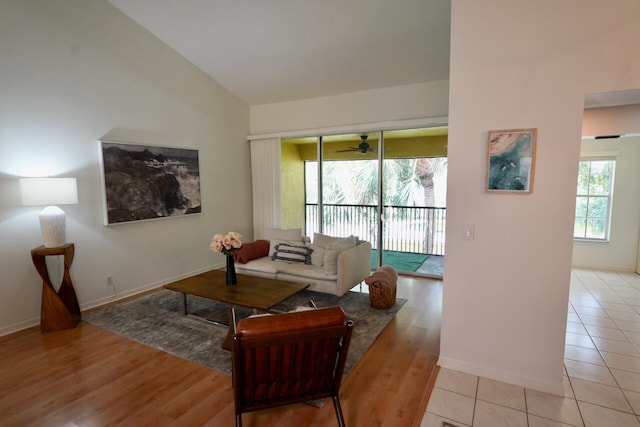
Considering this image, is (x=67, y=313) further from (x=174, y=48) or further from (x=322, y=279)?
(x=174, y=48)

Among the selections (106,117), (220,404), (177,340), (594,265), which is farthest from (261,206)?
(594,265)

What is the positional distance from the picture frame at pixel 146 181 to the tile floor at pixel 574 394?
12.9ft

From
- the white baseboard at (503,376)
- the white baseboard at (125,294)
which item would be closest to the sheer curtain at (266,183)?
the white baseboard at (125,294)

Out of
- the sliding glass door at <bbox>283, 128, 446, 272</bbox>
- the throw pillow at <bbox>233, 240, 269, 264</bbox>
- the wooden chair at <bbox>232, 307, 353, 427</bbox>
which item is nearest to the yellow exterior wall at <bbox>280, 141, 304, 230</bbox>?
the sliding glass door at <bbox>283, 128, 446, 272</bbox>

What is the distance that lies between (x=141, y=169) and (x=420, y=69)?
153 inches

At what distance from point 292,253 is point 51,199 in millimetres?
2616

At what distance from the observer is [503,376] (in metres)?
2.42

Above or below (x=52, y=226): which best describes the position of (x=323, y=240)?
below

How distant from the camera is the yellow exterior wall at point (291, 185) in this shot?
6105 mm

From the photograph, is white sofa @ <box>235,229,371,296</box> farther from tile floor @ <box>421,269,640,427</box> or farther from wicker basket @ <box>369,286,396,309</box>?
tile floor @ <box>421,269,640,427</box>

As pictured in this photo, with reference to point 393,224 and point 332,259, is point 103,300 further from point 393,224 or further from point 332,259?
point 393,224

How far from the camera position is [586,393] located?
229 cm

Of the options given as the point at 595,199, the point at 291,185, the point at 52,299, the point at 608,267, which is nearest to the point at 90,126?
the point at 52,299

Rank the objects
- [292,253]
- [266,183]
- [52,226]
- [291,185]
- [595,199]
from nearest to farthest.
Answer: [52,226] → [292,253] → [595,199] → [266,183] → [291,185]
